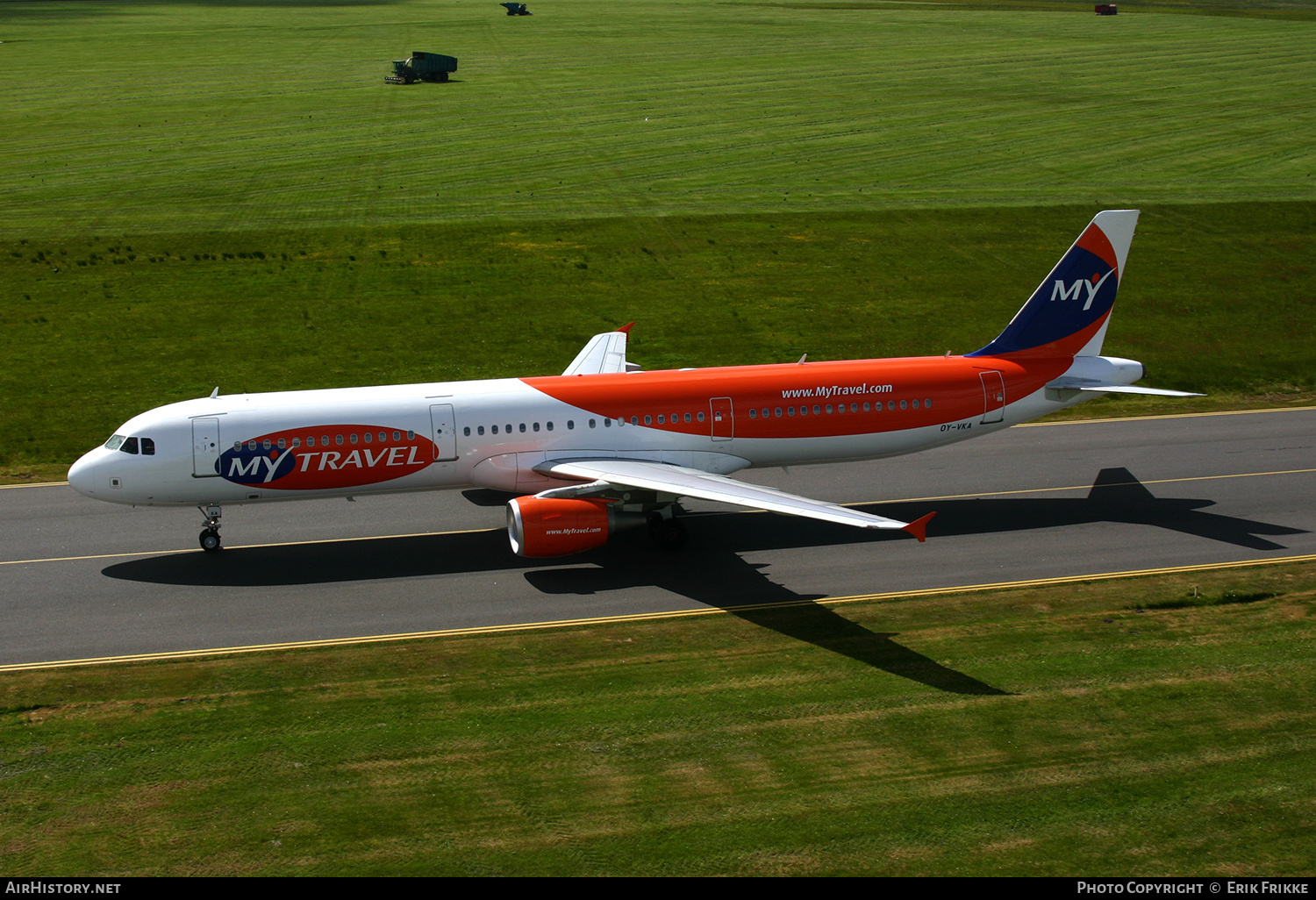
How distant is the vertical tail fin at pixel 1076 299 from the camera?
3384cm

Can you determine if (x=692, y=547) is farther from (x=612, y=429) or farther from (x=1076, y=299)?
(x=1076, y=299)

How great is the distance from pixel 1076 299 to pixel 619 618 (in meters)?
17.4

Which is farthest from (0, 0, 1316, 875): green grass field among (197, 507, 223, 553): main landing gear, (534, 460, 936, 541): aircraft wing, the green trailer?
(197, 507, 223, 553): main landing gear

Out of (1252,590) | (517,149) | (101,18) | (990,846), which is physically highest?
(101,18)

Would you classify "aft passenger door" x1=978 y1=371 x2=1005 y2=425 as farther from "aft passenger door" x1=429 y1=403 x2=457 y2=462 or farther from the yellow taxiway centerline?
"aft passenger door" x1=429 y1=403 x2=457 y2=462

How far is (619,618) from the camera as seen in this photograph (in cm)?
2688

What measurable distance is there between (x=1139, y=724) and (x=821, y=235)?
139 ft

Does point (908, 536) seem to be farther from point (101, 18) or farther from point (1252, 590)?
point (101, 18)

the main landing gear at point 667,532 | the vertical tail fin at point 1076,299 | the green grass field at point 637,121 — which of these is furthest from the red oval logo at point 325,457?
the green grass field at point 637,121

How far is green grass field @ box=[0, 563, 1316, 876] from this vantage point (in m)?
18.4

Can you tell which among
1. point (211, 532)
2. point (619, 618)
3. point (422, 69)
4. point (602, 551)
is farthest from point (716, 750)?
point (422, 69)

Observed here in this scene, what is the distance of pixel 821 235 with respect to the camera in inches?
2393

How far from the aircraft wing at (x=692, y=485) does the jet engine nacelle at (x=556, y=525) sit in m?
0.96

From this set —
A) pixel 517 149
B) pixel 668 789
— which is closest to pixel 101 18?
pixel 517 149
